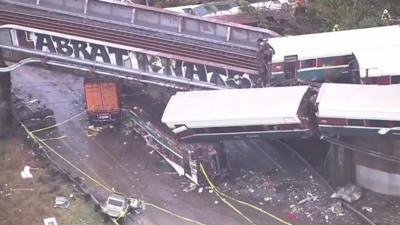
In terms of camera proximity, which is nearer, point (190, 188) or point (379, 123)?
point (379, 123)

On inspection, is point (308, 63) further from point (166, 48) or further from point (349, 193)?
point (166, 48)

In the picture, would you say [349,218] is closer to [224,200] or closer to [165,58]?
[224,200]

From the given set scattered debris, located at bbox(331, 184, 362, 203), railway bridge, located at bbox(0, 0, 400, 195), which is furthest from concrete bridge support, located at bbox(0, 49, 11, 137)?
scattered debris, located at bbox(331, 184, 362, 203)

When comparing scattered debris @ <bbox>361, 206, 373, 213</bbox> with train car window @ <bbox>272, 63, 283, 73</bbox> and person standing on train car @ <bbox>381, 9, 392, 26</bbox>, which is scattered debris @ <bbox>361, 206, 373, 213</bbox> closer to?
train car window @ <bbox>272, 63, 283, 73</bbox>

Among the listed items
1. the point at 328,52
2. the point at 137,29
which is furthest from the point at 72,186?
the point at 328,52

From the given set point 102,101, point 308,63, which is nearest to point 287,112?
point 308,63

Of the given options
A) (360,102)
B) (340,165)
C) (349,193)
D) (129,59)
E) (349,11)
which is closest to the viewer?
(360,102)

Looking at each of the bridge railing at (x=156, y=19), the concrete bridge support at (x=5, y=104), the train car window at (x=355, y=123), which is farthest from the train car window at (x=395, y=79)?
the concrete bridge support at (x=5, y=104)

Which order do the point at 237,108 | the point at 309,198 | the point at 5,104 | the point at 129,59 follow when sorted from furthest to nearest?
the point at 5,104, the point at 129,59, the point at 237,108, the point at 309,198
